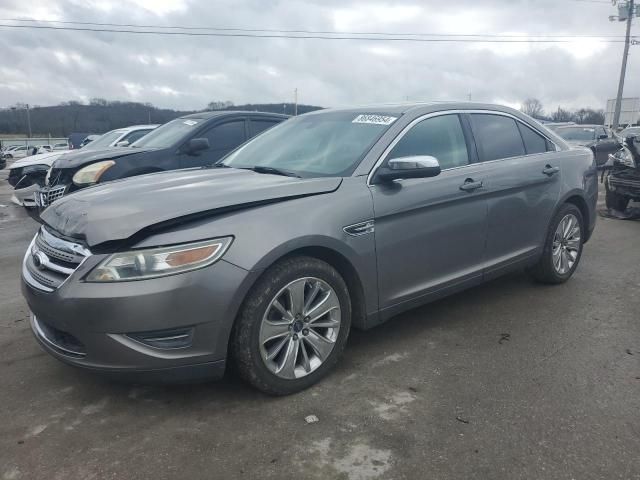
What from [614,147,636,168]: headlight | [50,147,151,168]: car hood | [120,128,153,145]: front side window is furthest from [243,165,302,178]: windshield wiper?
[120,128,153,145]: front side window

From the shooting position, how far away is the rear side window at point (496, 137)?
418 centimetres

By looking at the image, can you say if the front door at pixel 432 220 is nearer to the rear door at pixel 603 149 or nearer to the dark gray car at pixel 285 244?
the dark gray car at pixel 285 244

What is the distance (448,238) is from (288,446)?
1.87 m

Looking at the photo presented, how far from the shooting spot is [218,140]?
7.41 meters

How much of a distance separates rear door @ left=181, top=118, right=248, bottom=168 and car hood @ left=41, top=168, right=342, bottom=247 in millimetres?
3663

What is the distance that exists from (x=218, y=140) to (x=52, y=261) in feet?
15.7

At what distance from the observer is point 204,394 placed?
305cm

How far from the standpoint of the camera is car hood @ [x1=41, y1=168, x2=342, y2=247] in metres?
2.67

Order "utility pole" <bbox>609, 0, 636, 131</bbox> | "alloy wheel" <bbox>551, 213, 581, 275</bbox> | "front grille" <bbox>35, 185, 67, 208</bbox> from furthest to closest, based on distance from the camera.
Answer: "utility pole" <bbox>609, 0, 636, 131</bbox> → "front grille" <bbox>35, 185, 67, 208</bbox> → "alloy wheel" <bbox>551, 213, 581, 275</bbox>

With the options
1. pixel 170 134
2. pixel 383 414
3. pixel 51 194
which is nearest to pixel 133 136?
pixel 170 134

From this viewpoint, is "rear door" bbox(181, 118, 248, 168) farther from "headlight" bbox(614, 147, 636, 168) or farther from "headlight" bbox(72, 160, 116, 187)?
"headlight" bbox(614, 147, 636, 168)

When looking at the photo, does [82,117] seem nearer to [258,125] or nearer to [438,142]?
[258,125]

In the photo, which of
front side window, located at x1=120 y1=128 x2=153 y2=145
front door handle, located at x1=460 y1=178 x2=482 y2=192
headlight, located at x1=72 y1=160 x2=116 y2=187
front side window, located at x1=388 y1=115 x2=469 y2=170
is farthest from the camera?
front side window, located at x1=120 y1=128 x2=153 y2=145

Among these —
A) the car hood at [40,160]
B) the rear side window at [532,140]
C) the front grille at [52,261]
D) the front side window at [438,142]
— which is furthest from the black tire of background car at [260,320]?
the car hood at [40,160]
